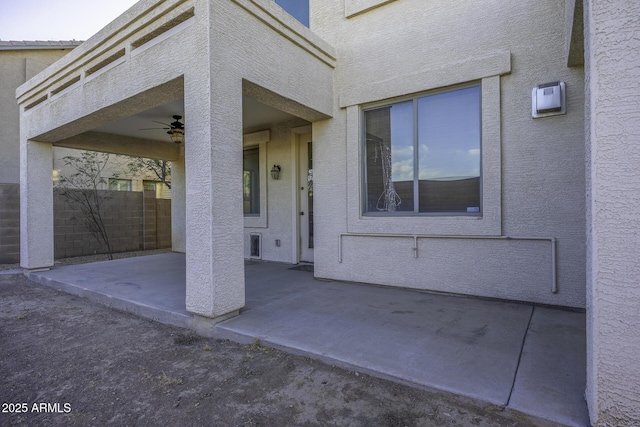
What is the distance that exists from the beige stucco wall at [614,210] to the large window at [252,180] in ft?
19.7

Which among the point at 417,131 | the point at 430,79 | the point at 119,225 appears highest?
the point at 430,79

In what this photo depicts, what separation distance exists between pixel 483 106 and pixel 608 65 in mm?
2397

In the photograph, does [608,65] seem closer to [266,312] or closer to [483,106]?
[483,106]

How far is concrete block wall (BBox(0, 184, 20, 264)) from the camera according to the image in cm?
713

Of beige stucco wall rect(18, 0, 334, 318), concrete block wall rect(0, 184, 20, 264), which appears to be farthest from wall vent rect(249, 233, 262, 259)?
concrete block wall rect(0, 184, 20, 264)

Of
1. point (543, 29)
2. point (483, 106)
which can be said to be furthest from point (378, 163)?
point (543, 29)

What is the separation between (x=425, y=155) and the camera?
427 cm

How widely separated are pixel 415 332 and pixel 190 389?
185cm

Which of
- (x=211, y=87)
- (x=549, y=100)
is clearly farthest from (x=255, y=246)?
(x=549, y=100)

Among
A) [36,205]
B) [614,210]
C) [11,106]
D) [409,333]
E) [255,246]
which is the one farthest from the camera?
[11,106]

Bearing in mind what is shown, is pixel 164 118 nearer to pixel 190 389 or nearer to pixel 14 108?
pixel 190 389

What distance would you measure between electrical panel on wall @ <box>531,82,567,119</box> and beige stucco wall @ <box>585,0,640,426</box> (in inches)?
83.7

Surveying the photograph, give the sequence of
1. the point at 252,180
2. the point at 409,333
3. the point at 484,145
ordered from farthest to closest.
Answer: the point at 252,180
the point at 484,145
the point at 409,333

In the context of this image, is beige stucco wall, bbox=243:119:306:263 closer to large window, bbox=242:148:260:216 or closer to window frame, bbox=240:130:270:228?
window frame, bbox=240:130:270:228
